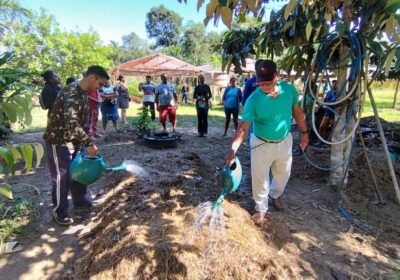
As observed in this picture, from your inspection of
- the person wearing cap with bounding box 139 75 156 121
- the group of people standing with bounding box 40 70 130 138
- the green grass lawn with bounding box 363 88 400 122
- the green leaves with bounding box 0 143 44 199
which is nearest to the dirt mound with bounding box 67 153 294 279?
the group of people standing with bounding box 40 70 130 138

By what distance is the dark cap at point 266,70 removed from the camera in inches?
118

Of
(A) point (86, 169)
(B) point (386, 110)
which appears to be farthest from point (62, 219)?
(B) point (386, 110)

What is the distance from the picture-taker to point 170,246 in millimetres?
2602

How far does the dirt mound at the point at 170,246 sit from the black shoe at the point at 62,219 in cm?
25

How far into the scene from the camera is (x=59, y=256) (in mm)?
3070

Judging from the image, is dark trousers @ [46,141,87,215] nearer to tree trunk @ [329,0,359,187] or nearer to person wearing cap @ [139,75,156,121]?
tree trunk @ [329,0,359,187]

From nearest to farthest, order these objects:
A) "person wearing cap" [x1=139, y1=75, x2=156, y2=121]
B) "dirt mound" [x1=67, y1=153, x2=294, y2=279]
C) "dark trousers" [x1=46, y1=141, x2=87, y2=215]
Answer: "dirt mound" [x1=67, y1=153, x2=294, y2=279] → "dark trousers" [x1=46, y1=141, x2=87, y2=215] → "person wearing cap" [x1=139, y1=75, x2=156, y2=121]

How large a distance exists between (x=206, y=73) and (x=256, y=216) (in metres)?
19.7

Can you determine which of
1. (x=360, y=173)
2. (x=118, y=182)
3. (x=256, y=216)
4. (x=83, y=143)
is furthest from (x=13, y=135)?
(x=360, y=173)

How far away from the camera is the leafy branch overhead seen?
2568 millimetres

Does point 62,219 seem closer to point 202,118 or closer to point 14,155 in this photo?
point 14,155

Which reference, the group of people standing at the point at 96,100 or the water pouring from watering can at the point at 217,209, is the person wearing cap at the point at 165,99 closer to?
the group of people standing at the point at 96,100

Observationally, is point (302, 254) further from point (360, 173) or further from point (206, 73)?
point (206, 73)

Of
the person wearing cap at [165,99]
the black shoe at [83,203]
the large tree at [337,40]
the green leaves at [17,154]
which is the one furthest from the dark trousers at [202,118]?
the green leaves at [17,154]
